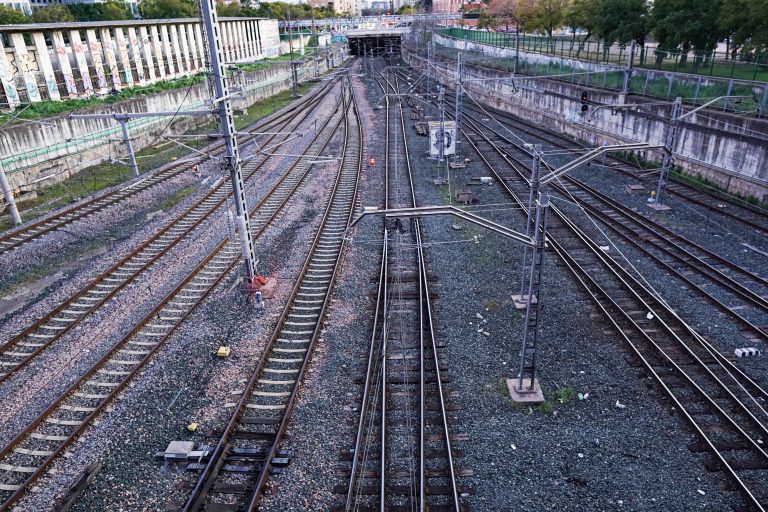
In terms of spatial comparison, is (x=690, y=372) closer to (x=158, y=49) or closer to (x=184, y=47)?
(x=158, y=49)

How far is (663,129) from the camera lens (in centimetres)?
2498

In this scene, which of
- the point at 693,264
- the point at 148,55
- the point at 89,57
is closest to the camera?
the point at 693,264

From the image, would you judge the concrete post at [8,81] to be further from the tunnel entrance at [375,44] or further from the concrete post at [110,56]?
the tunnel entrance at [375,44]

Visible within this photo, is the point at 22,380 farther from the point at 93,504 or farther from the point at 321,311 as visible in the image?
the point at 321,311

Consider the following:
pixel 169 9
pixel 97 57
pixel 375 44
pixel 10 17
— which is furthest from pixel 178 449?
pixel 375 44

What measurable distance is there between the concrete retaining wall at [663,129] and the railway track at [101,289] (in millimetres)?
15793

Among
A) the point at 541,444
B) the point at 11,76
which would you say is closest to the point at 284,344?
the point at 541,444

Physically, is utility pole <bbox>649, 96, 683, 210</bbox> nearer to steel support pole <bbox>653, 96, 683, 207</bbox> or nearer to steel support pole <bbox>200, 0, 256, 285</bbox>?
steel support pole <bbox>653, 96, 683, 207</bbox>

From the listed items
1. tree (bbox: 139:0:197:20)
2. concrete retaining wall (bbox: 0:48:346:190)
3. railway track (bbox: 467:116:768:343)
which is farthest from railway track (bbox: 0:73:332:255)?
tree (bbox: 139:0:197:20)

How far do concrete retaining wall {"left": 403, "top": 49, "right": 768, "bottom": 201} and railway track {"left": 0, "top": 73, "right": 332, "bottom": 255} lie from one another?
1756 centimetres

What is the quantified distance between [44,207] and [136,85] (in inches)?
1090

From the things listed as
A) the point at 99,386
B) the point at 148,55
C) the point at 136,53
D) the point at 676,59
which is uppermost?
the point at 136,53

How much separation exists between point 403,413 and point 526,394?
260 cm

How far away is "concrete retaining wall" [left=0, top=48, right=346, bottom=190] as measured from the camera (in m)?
25.0
